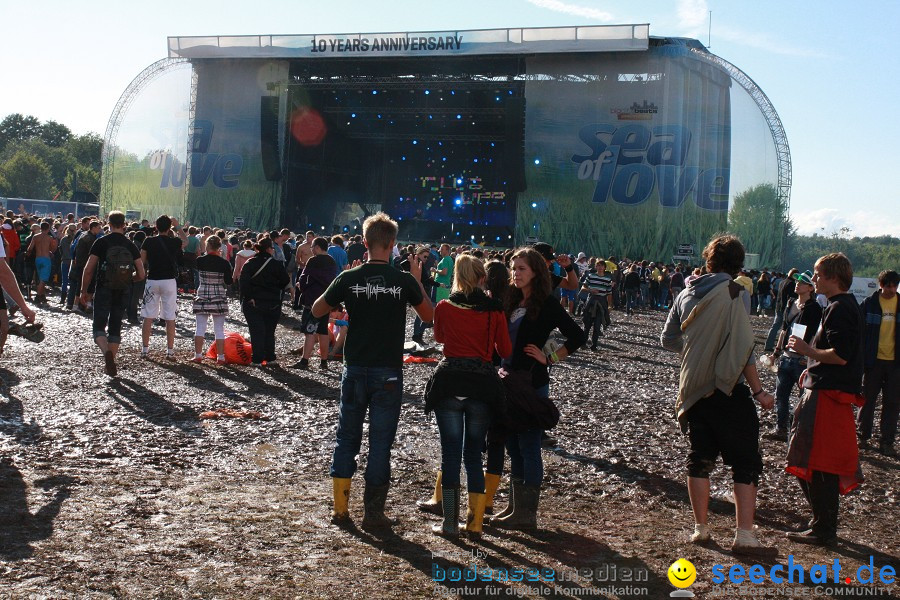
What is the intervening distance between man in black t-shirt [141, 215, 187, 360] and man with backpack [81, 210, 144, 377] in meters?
0.85

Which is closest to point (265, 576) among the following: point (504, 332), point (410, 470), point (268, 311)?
point (504, 332)

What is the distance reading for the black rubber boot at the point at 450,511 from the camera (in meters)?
5.17

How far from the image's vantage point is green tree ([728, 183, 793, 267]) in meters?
34.8

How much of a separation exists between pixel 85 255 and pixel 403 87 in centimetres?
2095

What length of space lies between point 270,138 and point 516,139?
986 cm

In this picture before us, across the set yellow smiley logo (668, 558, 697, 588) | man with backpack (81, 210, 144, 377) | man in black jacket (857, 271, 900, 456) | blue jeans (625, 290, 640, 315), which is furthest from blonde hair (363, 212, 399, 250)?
blue jeans (625, 290, 640, 315)

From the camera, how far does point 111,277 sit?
33.5 feet

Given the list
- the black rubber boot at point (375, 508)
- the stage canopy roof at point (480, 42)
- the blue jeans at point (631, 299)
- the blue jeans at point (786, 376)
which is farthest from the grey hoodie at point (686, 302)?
the stage canopy roof at point (480, 42)

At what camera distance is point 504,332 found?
17.3 ft

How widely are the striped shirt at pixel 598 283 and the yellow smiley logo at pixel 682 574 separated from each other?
12.1 meters

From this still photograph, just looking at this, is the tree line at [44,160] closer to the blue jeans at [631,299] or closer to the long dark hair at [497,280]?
the blue jeans at [631,299]

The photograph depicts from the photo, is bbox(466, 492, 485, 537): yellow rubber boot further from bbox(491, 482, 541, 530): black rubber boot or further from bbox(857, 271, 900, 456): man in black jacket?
bbox(857, 271, 900, 456): man in black jacket

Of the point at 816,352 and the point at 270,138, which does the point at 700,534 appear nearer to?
the point at 816,352

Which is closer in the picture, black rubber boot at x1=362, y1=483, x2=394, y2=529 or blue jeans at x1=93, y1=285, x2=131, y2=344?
black rubber boot at x1=362, y1=483, x2=394, y2=529
